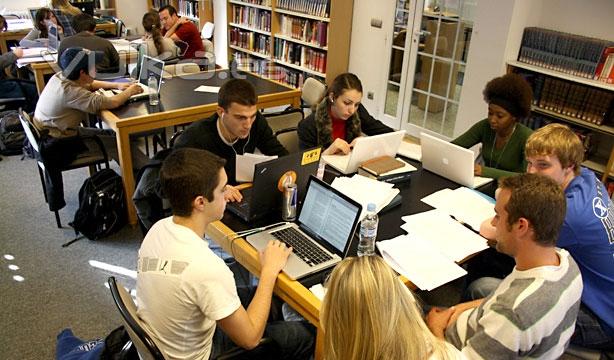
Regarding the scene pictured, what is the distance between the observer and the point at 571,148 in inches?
76.2

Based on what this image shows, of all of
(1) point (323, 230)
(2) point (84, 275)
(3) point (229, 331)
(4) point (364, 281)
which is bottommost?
(2) point (84, 275)

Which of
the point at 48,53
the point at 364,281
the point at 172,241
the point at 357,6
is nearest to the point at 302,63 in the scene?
the point at 357,6

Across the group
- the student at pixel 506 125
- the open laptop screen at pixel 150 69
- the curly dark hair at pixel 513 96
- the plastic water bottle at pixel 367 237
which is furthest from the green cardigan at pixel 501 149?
the open laptop screen at pixel 150 69

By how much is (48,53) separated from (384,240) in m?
4.34

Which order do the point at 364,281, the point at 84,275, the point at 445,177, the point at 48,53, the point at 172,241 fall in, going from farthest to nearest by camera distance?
the point at 48,53 < the point at 84,275 < the point at 445,177 < the point at 172,241 < the point at 364,281

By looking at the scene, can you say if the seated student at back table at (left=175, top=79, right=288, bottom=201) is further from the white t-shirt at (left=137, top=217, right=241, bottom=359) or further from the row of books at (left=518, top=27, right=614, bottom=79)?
the row of books at (left=518, top=27, right=614, bottom=79)

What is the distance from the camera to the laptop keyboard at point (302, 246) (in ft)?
5.76

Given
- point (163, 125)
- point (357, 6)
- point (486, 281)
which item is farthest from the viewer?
point (357, 6)

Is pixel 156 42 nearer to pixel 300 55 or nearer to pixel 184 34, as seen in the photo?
pixel 184 34

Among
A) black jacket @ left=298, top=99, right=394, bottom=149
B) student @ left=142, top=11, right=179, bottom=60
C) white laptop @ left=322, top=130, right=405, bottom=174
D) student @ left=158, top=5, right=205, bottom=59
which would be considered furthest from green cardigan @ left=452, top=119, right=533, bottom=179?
student @ left=158, top=5, right=205, bottom=59

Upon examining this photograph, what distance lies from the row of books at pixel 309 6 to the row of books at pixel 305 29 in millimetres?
106

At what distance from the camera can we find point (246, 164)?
2256 millimetres

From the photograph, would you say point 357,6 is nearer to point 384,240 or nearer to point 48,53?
point 48,53

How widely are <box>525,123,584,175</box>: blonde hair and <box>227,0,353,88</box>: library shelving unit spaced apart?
355 cm
